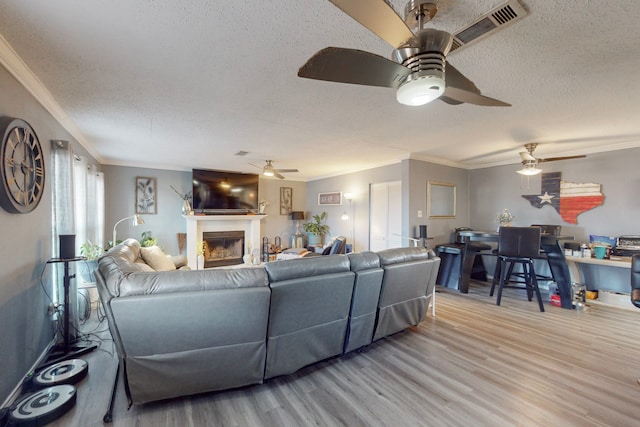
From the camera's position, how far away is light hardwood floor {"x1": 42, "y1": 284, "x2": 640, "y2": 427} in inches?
65.4

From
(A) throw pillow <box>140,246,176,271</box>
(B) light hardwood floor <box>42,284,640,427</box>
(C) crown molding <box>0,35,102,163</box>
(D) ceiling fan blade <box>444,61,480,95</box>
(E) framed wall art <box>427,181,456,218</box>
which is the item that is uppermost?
(C) crown molding <box>0,35,102,163</box>

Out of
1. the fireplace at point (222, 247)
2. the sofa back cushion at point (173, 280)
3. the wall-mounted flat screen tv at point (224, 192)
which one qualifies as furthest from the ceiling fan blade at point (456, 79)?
the fireplace at point (222, 247)

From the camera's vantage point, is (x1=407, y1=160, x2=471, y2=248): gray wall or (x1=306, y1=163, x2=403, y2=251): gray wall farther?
(x1=306, y1=163, x2=403, y2=251): gray wall

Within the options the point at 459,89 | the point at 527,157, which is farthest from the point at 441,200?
the point at 459,89

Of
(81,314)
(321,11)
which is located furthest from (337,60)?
(81,314)

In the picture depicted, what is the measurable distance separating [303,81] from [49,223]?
2.57 meters

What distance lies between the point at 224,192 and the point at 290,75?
461 centimetres

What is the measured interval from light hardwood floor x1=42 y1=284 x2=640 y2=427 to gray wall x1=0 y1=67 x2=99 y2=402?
0.45m

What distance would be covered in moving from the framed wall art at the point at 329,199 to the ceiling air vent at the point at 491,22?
197 inches

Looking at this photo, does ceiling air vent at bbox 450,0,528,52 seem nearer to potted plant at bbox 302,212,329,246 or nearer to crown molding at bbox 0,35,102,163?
crown molding at bbox 0,35,102,163

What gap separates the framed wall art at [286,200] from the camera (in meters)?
7.40

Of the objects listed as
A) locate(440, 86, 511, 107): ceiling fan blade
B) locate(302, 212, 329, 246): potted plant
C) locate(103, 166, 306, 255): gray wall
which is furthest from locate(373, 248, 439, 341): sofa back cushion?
locate(103, 166, 306, 255): gray wall

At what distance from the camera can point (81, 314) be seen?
10.3 feet

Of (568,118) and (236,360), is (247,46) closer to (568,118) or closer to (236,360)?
(236,360)
